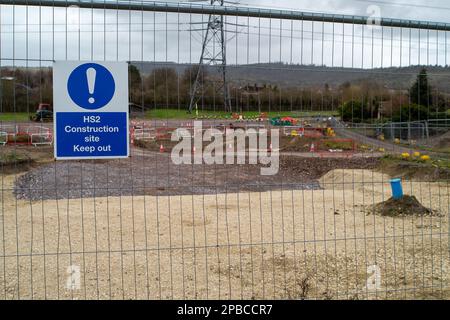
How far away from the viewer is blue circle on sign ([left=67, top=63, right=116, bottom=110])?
16.3 ft

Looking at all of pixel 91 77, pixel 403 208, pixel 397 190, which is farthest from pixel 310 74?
pixel 397 190

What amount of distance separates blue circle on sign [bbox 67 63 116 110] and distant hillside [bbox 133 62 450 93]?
35 cm

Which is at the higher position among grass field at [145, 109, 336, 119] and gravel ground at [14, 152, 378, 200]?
grass field at [145, 109, 336, 119]

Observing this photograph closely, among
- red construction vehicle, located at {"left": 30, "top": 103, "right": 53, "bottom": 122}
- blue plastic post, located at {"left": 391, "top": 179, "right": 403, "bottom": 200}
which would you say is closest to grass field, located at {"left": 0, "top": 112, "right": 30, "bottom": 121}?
red construction vehicle, located at {"left": 30, "top": 103, "right": 53, "bottom": 122}

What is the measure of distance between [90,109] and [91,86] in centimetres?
23

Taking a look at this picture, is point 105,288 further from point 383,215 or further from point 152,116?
point 383,215

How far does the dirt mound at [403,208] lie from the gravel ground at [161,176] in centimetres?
376

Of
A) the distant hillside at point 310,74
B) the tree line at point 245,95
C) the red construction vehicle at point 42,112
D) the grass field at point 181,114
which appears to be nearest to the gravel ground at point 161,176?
the red construction vehicle at point 42,112

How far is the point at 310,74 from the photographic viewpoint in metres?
5.70

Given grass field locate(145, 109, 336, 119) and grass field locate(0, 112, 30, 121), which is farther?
grass field locate(145, 109, 336, 119)

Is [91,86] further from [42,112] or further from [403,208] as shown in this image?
[403,208]

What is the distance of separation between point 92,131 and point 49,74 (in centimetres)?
73

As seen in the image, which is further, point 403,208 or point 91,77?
point 403,208

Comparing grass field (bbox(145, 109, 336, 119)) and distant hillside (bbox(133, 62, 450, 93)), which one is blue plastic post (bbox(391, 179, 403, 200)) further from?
grass field (bbox(145, 109, 336, 119))
